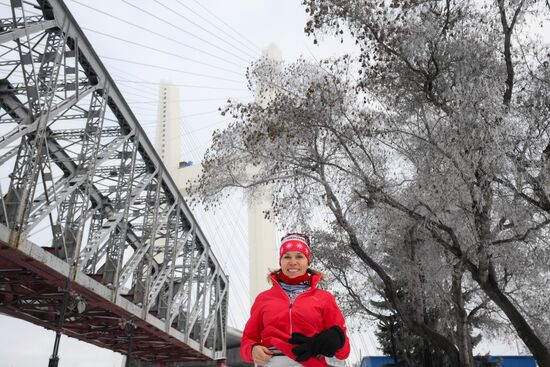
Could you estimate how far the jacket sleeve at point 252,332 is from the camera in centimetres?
317

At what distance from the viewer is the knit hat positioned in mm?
3423

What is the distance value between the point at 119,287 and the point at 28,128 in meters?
6.90

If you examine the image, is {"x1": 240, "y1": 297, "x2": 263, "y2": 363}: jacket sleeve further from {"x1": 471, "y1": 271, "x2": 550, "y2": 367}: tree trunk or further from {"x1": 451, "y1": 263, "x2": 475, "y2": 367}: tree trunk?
{"x1": 451, "y1": 263, "x2": 475, "y2": 367}: tree trunk

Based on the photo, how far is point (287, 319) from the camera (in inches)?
121

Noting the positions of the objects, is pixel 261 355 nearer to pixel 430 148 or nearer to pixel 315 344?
pixel 315 344

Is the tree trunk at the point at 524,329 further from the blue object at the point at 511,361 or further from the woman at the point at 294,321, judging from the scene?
the blue object at the point at 511,361

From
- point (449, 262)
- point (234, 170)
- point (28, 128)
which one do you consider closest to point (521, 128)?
point (449, 262)

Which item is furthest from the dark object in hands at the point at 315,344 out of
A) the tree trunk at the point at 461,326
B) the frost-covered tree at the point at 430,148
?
the tree trunk at the point at 461,326

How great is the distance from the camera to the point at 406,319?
1271cm

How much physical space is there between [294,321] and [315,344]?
0.25m

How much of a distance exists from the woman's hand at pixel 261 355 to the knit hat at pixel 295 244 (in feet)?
2.22

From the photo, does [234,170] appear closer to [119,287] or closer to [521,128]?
[119,287]

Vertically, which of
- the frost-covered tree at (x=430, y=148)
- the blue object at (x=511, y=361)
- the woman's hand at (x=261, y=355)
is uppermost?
the frost-covered tree at (x=430, y=148)

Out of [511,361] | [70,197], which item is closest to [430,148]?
[70,197]
